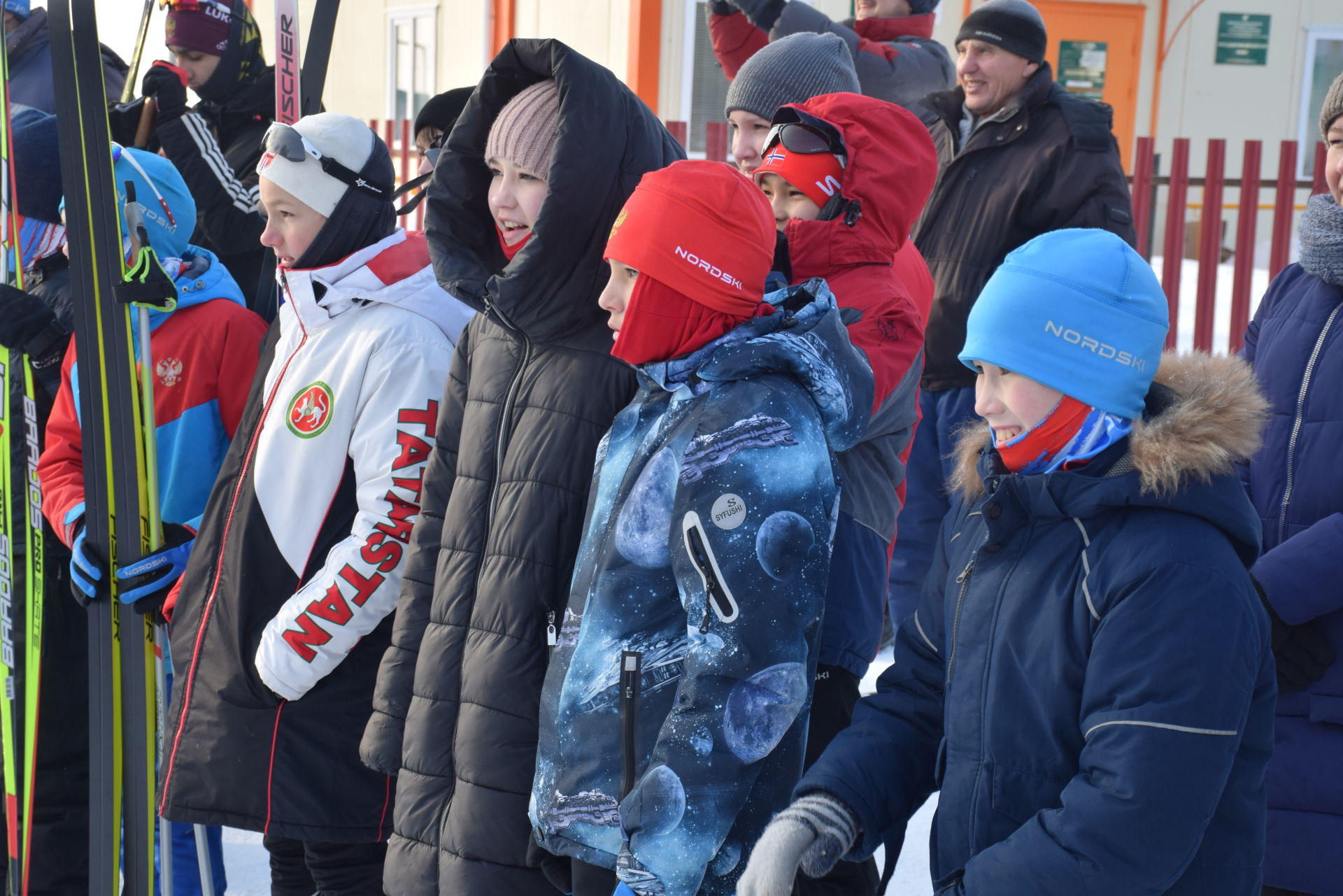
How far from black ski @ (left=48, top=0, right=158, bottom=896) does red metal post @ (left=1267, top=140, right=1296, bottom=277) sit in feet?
19.9

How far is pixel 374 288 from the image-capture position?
240 cm

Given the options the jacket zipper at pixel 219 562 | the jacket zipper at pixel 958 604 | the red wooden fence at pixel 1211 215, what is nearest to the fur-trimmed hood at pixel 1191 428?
the jacket zipper at pixel 958 604

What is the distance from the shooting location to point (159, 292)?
99.1 inches

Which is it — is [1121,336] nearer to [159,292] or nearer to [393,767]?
[393,767]

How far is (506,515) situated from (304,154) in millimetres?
933

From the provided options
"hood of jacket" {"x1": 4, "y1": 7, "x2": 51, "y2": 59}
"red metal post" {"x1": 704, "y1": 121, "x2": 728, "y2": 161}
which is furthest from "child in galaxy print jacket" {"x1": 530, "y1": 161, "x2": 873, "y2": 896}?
"red metal post" {"x1": 704, "y1": 121, "x2": 728, "y2": 161}

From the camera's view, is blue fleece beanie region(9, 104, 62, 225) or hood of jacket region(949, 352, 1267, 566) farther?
blue fleece beanie region(9, 104, 62, 225)

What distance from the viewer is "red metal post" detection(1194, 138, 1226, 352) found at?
21.5ft

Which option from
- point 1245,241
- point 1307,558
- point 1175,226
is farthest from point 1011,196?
point 1245,241

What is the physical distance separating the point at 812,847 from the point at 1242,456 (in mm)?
681

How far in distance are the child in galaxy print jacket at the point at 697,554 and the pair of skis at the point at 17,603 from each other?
5.67 feet

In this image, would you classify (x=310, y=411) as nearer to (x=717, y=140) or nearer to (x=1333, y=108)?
(x=1333, y=108)

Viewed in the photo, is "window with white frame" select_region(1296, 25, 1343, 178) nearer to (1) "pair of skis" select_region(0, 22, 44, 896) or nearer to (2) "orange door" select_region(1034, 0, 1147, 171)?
(2) "orange door" select_region(1034, 0, 1147, 171)

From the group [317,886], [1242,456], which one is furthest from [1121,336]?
[317,886]
